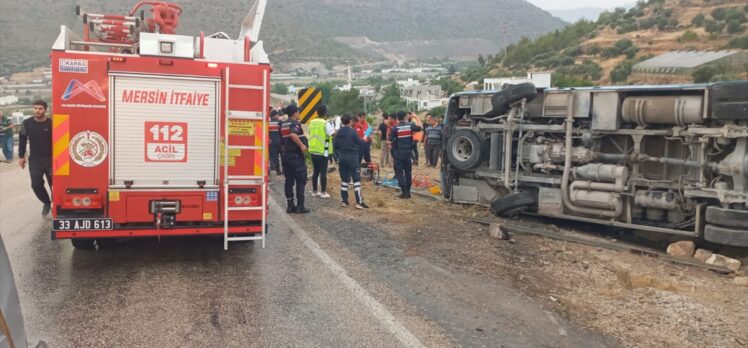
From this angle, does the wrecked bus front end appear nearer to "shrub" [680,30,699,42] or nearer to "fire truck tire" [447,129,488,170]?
"fire truck tire" [447,129,488,170]

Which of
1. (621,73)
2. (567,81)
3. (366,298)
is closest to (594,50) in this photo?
(621,73)

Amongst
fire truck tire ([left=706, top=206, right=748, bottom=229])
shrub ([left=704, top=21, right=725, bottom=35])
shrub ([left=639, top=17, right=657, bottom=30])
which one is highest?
shrub ([left=639, top=17, right=657, bottom=30])

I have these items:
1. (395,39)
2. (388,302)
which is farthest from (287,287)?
(395,39)

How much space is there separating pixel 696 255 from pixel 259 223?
5.77 metres

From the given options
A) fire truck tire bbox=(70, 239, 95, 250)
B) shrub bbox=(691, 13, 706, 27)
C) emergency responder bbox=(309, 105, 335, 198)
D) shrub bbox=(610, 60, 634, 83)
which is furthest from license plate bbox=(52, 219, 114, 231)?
shrub bbox=(691, 13, 706, 27)

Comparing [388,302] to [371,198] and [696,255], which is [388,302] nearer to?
[696,255]

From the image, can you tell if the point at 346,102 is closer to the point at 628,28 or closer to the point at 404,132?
the point at 628,28

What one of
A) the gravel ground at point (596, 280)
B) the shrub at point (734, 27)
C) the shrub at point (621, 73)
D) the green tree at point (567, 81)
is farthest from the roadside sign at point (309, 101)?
the shrub at point (734, 27)

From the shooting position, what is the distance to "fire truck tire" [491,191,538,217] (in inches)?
411

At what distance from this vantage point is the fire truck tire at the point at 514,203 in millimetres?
10445

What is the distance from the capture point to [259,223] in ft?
24.6

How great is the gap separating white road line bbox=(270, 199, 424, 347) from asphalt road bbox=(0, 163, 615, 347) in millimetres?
18

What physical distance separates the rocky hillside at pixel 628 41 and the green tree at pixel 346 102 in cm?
1611

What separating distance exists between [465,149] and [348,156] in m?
2.15
